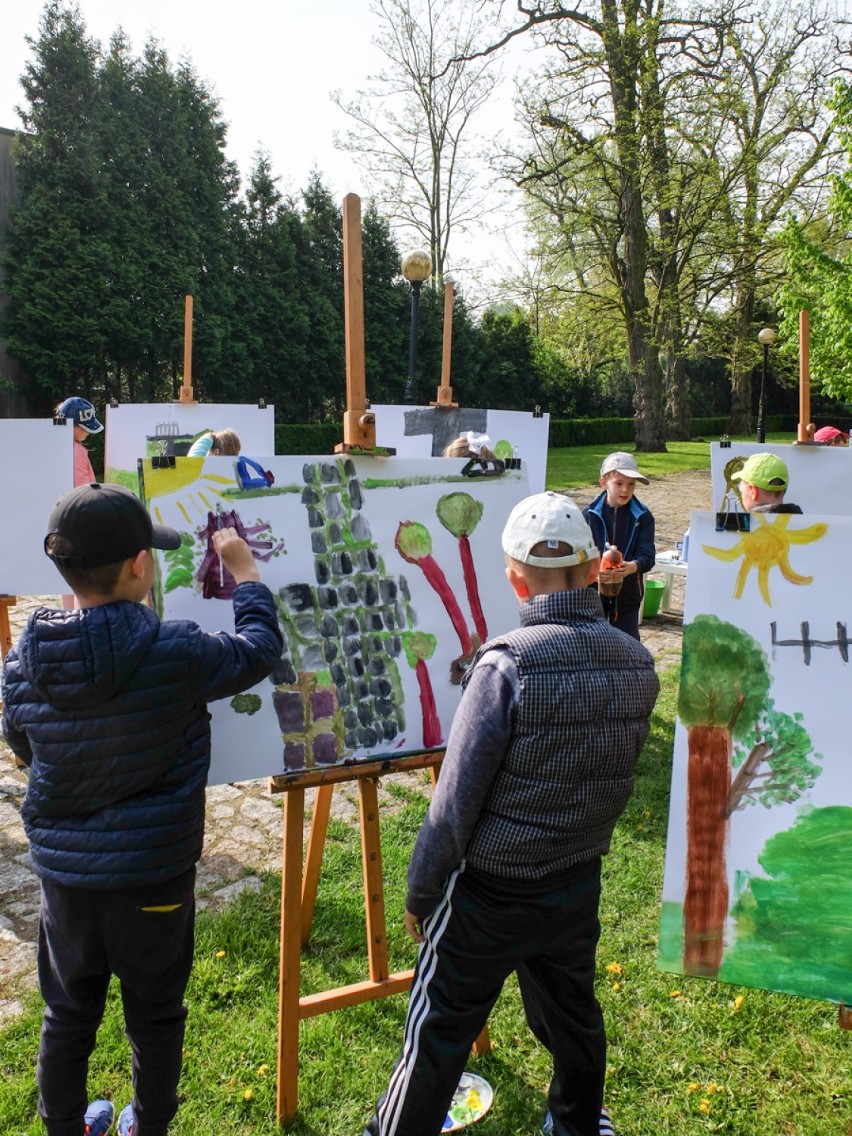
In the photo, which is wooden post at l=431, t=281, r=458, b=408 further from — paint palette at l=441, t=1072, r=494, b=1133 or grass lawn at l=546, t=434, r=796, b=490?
grass lawn at l=546, t=434, r=796, b=490

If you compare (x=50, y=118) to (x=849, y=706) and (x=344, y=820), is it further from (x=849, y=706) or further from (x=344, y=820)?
(x=849, y=706)

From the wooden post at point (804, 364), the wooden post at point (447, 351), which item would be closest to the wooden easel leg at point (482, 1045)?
the wooden post at point (804, 364)

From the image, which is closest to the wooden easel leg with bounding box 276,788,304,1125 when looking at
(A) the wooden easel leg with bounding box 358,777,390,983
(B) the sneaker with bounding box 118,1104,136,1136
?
(A) the wooden easel leg with bounding box 358,777,390,983

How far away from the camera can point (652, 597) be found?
7.68 metres

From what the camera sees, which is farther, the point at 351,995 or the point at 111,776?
the point at 351,995

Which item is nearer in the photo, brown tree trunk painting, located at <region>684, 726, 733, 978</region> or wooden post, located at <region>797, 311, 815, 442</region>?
brown tree trunk painting, located at <region>684, 726, 733, 978</region>

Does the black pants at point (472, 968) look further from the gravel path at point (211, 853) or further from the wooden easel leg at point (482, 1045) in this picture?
the gravel path at point (211, 853)

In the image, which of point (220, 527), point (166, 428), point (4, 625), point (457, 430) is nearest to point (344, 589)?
point (220, 527)

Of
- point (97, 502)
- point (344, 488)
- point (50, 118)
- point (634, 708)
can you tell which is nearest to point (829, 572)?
point (634, 708)

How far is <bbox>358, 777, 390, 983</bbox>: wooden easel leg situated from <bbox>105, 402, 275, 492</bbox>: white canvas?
11.5 feet

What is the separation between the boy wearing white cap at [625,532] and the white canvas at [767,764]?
2.13m

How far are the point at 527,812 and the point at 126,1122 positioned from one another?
1.50 m

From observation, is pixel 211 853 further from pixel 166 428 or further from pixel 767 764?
pixel 166 428

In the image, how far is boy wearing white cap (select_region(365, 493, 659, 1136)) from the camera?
1670mm
